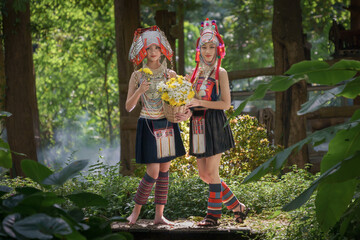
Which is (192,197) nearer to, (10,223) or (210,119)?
(210,119)

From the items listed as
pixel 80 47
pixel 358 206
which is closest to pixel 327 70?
pixel 358 206

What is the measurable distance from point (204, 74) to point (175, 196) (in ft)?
6.02

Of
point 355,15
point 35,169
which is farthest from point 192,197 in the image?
point 355,15

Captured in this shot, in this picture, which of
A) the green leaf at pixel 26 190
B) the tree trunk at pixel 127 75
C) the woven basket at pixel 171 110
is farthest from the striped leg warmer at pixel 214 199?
the tree trunk at pixel 127 75

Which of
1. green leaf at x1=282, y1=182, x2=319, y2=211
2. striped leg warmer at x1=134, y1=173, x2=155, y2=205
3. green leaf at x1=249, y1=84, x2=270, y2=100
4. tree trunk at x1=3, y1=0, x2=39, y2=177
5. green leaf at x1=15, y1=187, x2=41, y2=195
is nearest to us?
green leaf at x1=15, y1=187, x2=41, y2=195

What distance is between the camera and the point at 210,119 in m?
5.38

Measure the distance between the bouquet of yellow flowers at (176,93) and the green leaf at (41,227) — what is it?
337cm

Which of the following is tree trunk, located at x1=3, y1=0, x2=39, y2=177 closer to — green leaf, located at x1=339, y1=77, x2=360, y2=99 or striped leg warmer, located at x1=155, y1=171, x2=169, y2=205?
striped leg warmer, located at x1=155, y1=171, x2=169, y2=205

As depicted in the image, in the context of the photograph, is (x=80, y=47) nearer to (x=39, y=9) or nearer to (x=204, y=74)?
(x=39, y=9)

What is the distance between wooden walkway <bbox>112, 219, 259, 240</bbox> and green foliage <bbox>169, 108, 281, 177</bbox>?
7.92ft

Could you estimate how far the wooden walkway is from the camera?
17.1 feet

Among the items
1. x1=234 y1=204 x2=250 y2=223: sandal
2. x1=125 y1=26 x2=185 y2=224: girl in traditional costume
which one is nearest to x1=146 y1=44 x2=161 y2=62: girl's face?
x1=125 y1=26 x2=185 y2=224: girl in traditional costume

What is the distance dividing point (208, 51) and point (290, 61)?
13.2 ft

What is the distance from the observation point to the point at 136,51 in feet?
18.0
